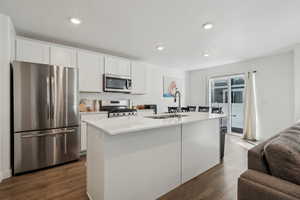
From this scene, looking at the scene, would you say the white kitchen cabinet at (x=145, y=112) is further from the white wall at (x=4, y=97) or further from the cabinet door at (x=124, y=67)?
the white wall at (x=4, y=97)

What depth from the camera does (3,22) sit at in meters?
2.16

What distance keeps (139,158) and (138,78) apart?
10.0 ft

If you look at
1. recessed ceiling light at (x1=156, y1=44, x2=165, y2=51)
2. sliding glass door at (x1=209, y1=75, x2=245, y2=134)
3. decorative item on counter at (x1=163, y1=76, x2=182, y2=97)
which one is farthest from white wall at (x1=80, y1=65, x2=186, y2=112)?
sliding glass door at (x1=209, y1=75, x2=245, y2=134)

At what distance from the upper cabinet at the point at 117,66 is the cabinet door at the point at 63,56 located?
80 cm

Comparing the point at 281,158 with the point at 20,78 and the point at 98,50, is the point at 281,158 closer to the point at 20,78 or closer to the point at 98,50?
the point at 20,78

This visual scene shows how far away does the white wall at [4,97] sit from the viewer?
2.14 m

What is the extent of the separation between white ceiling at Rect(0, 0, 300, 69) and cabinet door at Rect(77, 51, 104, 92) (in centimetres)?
26

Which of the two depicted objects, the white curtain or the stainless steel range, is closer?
the stainless steel range

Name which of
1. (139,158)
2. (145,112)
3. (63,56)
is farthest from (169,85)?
(139,158)

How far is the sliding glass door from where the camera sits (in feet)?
16.3

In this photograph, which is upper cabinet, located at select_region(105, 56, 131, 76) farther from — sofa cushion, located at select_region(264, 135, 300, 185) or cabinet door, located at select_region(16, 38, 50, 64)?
sofa cushion, located at select_region(264, 135, 300, 185)

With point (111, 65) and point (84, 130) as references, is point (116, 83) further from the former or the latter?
point (84, 130)

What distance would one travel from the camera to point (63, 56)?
303cm

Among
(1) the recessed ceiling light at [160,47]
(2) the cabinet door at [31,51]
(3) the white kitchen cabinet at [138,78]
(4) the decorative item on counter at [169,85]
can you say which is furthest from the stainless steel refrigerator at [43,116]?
(4) the decorative item on counter at [169,85]
